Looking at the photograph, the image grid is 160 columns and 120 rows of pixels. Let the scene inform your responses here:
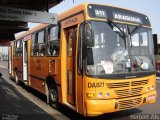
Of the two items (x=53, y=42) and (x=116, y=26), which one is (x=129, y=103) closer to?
(x=116, y=26)

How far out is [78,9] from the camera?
7816 millimetres

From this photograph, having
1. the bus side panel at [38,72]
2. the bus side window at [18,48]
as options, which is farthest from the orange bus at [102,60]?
→ the bus side window at [18,48]

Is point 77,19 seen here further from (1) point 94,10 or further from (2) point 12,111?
(2) point 12,111

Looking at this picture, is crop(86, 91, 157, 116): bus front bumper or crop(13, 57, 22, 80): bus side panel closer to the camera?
crop(86, 91, 157, 116): bus front bumper

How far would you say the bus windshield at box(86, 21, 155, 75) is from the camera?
282 inches

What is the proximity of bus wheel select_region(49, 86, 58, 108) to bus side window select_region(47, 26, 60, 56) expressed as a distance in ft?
3.80

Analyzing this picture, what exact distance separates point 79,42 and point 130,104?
2.02m

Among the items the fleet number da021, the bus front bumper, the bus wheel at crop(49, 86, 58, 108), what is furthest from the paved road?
the fleet number da021

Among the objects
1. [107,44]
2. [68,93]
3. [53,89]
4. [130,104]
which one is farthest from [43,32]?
[130,104]

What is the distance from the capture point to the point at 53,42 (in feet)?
31.2

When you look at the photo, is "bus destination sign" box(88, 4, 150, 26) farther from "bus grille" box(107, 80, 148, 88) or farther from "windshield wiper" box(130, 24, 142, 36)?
"bus grille" box(107, 80, 148, 88)

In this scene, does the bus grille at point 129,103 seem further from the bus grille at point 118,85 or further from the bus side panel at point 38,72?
the bus side panel at point 38,72

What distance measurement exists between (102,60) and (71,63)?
1.24m

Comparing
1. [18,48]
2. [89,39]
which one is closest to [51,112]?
[89,39]
